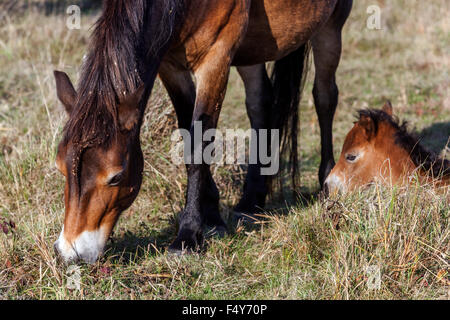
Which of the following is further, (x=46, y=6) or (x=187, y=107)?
(x=46, y=6)

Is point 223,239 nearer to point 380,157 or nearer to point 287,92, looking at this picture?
point 380,157

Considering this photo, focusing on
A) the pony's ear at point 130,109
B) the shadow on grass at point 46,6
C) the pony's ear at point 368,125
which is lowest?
the pony's ear at point 368,125

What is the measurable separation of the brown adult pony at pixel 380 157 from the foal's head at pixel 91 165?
1662 mm

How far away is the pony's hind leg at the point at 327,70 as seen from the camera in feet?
16.4

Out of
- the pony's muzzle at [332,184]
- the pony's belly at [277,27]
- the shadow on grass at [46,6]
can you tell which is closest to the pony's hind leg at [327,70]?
the pony's belly at [277,27]

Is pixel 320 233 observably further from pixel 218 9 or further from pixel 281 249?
pixel 218 9

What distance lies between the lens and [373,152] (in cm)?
422

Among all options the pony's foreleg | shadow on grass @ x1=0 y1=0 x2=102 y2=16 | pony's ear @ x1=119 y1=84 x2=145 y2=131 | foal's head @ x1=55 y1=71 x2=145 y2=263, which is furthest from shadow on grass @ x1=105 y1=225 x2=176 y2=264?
shadow on grass @ x1=0 y1=0 x2=102 y2=16

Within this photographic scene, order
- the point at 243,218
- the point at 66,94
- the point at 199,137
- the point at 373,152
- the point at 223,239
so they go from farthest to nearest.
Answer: the point at 243,218 → the point at 373,152 → the point at 223,239 → the point at 199,137 → the point at 66,94

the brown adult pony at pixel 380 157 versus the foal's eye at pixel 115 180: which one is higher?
the foal's eye at pixel 115 180

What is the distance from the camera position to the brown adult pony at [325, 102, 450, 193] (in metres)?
4.07

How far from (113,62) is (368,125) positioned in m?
1.92

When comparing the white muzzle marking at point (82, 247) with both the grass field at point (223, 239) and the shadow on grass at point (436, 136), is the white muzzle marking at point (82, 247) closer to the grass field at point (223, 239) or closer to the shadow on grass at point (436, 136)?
the grass field at point (223, 239)

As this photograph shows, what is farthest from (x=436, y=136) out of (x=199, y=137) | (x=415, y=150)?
(x=199, y=137)
